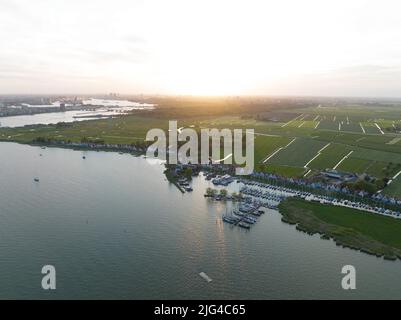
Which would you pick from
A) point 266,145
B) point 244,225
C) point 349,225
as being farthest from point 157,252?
point 266,145

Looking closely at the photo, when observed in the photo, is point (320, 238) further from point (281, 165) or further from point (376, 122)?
point (376, 122)

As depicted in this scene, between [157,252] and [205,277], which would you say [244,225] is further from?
[205,277]

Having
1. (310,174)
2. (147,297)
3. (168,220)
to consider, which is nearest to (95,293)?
(147,297)

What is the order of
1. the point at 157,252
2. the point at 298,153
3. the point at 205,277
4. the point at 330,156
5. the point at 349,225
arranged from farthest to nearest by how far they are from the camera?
the point at 298,153 < the point at 330,156 < the point at 349,225 < the point at 157,252 < the point at 205,277

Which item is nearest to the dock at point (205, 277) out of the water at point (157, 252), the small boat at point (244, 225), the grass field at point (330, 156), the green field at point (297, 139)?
the water at point (157, 252)

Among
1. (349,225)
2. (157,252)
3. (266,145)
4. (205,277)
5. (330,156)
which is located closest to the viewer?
(205,277)

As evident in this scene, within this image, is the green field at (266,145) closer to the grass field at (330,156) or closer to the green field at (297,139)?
the green field at (297,139)

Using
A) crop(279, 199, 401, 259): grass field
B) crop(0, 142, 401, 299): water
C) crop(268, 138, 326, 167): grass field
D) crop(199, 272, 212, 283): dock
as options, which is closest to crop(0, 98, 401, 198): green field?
crop(268, 138, 326, 167): grass field
